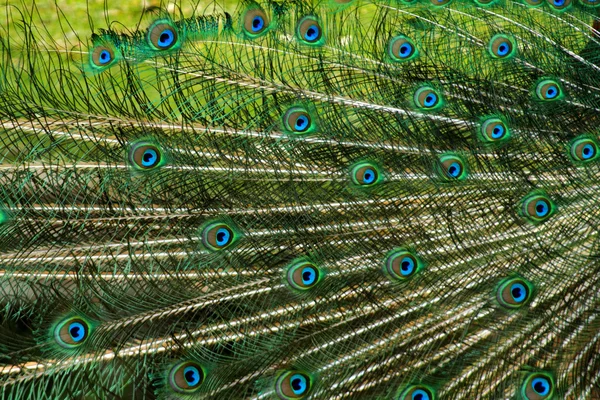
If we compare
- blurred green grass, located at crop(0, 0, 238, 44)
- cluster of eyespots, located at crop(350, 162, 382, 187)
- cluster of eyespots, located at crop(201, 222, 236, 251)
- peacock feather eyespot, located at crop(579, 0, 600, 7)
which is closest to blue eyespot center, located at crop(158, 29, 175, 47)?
cluster of eyespots, located at crop(201, 222, 236, 251)

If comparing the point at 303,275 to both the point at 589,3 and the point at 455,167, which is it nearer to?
the point at 455,167

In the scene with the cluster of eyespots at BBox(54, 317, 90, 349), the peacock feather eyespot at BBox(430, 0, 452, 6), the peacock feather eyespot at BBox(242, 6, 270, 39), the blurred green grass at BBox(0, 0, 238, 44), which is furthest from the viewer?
the blurred green grass at BBox(0, 0, 238, 44)

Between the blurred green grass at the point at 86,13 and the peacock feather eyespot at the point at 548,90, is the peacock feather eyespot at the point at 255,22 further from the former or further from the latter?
the blurred green grass at the point at 86,13

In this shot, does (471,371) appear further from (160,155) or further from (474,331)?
(160,155)

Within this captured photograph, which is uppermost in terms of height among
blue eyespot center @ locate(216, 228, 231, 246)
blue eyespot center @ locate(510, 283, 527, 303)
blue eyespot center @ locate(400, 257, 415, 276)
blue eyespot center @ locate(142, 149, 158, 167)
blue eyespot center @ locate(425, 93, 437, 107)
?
blue eyespot center @ locate(142, 149, 158, 167)

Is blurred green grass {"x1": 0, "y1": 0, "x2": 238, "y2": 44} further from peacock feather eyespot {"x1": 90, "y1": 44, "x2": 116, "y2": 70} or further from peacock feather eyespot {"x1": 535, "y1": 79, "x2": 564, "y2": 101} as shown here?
peacock feather eyespot {"x1": 535, "y1": 79, "x2": 564, "y2": 101}
